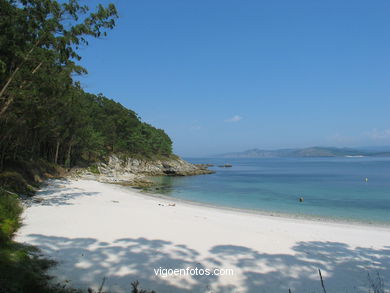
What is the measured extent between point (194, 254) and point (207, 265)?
863 millimetres

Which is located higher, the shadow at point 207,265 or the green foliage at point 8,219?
the green foliage at point 8,219

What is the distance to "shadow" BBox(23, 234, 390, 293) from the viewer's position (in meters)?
5.41

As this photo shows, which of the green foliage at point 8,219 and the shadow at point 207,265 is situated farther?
the green foliage at point 8,219

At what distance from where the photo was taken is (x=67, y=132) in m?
33.6

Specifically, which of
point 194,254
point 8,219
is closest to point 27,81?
point 8,219

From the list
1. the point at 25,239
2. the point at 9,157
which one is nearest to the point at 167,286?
the point at 25,239

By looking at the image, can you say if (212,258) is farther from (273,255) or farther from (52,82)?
(52,82)

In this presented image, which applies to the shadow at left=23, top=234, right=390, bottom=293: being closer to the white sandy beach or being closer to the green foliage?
the white sandy beach

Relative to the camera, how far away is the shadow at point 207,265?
17.7 ft

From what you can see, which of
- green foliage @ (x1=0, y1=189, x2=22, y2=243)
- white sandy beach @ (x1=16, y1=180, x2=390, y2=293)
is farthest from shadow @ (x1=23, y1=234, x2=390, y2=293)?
green foliage @ (x1=0, y1=189, x2=22, y2=243)

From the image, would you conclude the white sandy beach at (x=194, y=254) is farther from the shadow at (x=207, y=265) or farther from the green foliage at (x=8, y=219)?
the green foliage at (x=8, y=219)

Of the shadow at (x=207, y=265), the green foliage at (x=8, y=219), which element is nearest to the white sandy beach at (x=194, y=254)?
the shadow at (x=207, y=265)

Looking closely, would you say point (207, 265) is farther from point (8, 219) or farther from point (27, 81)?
point (27, 81)

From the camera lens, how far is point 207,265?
21.3 feet
